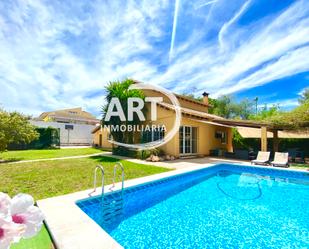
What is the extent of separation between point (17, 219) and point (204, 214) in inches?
327

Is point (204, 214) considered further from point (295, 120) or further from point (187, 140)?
point (295, 120)

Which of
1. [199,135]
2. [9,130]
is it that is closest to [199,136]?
[199,135]

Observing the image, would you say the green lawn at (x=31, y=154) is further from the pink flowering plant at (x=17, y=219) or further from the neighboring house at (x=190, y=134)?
the pink flowering plant at (x=17, y=219)

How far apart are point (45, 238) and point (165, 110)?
18448 millimetres

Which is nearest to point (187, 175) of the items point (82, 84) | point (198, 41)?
point (198, 41)

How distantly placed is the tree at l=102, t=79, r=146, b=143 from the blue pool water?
1152 centimetres

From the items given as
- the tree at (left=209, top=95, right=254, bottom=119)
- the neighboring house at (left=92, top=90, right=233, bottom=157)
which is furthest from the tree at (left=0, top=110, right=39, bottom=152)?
the tree at (left=209, top=95, right=254, bottom=119)

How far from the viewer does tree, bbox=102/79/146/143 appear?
2214 cm

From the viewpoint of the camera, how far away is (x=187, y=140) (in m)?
23.4

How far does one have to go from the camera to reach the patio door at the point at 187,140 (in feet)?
74.1

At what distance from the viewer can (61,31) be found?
13.9 m

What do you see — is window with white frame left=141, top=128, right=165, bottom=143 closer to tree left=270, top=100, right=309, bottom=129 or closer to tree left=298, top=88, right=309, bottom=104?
tree left=270, top=100, right=309, bottom=129

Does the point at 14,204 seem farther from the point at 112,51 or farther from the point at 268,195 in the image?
the point at 112,51

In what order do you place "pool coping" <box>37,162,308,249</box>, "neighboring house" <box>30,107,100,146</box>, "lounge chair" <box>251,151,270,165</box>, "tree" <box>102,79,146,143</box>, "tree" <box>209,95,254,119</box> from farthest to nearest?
"tree" <box>209,95,254,119</box> → "neighboring house" <box>30,107,100,146</box> → "tree" <box>102,79,146,143</box> → "lounge chair" <box>251,151,270,165</box> → "pool coping" <box>37,162,308,249</box>
